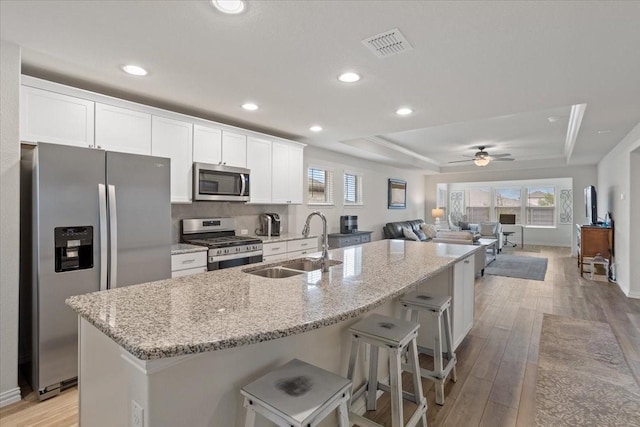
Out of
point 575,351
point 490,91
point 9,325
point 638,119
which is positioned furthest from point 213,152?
point 638,119

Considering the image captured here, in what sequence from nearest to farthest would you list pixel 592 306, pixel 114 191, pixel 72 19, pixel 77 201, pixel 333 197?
pixel 72 19 < pixel 77 201 < pixel 114 191 < pixel 592 306 < pixel 333 197

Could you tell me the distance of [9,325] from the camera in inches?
86.3

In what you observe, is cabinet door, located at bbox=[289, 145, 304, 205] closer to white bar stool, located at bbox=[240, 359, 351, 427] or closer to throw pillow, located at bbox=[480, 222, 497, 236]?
white bar stool, located at bbox=[240, 359, 351, 427]

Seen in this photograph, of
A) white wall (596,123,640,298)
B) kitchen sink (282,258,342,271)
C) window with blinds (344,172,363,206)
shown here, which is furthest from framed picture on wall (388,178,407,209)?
kitchen sink (282,258,342,271)

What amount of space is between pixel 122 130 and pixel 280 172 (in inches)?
81.7

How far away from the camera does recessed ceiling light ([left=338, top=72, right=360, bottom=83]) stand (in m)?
2.61

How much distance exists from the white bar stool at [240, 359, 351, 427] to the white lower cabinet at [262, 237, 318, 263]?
8.17 ft

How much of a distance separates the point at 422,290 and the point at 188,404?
216cm

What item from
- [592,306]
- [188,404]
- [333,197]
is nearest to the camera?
[188,404]

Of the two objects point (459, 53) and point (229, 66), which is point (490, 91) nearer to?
point (459, 53)

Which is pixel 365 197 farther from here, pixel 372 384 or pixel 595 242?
pixel 372 384

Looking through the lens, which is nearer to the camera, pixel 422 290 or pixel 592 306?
pixel 422 290

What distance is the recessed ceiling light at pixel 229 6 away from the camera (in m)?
1.70

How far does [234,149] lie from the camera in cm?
395
